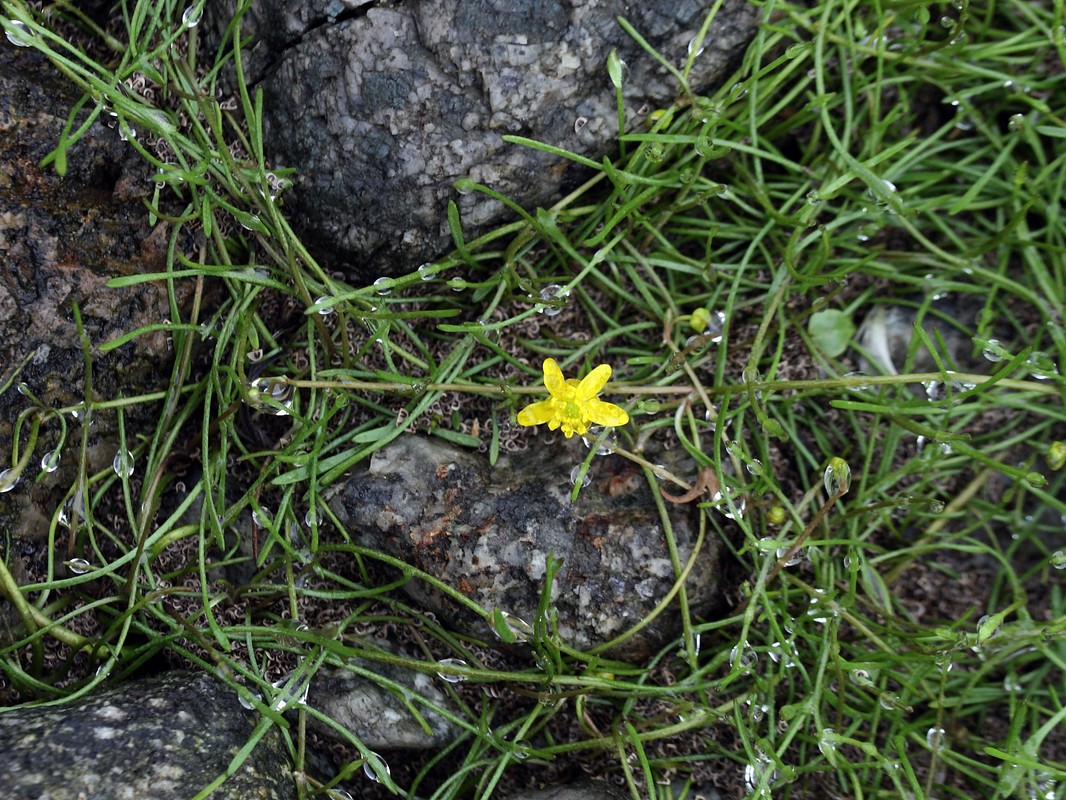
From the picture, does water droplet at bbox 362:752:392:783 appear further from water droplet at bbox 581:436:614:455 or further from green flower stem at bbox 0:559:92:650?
water droplet at bbox 581:436:614:455

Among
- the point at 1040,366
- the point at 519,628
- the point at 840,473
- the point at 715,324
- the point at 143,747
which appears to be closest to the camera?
the point at 143,747

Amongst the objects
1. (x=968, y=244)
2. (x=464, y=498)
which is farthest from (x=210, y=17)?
(x=968, y=244)

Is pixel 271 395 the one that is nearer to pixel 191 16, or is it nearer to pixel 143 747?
pixel 143 747

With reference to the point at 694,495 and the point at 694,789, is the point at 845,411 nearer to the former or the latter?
the point at 694,495

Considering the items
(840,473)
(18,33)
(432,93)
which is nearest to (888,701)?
(840,473)

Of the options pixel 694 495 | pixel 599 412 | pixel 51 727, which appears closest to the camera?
pixel 51 727

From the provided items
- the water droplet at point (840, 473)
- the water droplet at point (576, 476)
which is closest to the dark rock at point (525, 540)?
the water droplet at point (576, 476)
